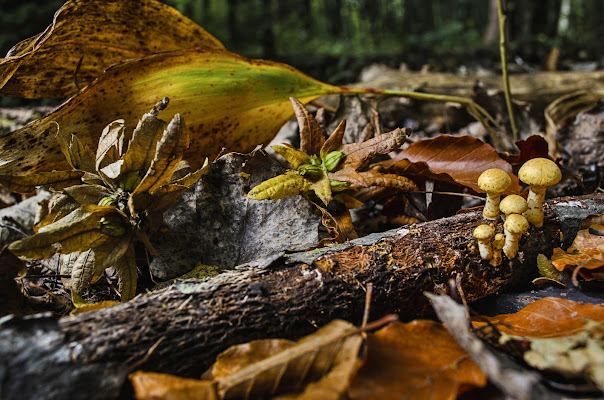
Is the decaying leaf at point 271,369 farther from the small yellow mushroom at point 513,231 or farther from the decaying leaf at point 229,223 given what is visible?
the small yellow mushroom at point 513,231

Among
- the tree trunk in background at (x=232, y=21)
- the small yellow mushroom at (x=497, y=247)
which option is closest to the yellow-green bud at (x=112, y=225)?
the small yellow mushroom at (x=497, y=247)

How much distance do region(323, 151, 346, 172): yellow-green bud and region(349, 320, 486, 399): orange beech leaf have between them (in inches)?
26.0

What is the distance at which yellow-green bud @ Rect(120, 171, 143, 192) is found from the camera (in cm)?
122

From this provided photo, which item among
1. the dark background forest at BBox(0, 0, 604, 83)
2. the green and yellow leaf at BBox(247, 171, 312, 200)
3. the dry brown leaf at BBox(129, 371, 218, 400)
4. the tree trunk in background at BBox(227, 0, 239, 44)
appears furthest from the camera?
the tree trunk in background at BBox(227, 0, 239, 44)

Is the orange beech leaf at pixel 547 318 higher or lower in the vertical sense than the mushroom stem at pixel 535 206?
lower

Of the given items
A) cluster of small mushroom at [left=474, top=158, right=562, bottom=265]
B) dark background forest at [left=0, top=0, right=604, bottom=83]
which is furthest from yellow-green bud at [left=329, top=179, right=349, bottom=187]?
dark background forest at [left=0, top=0, right=604, bottom=83]

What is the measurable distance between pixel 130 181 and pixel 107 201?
0.09m

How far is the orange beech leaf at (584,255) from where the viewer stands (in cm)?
111

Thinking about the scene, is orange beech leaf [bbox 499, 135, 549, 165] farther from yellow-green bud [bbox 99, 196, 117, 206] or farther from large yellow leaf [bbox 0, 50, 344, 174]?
yellow-green bud [bbox 99, 196, 117, 206]

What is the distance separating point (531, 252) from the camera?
122cm

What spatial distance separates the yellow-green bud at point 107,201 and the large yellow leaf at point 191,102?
39cm

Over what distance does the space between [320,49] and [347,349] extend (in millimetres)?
13112

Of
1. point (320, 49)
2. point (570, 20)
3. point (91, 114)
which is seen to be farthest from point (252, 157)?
point (570, 20)

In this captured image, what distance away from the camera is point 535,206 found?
1.23 meters
